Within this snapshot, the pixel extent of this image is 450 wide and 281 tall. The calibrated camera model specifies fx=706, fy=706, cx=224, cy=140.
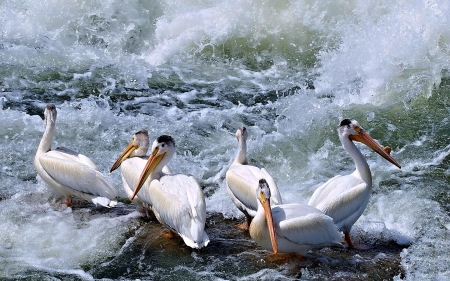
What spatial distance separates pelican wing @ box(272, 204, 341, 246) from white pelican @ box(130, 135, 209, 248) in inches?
23.6

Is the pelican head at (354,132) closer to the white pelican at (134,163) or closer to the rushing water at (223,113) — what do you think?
the rushing water at (223,113)

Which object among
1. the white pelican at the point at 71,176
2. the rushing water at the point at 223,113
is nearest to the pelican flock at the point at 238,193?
the white pelican at the point at 71,176

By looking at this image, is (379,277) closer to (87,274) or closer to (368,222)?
(368,222)

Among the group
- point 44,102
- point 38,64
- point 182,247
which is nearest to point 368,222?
point 182,247

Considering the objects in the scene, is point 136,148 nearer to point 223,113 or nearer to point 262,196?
point 262,196

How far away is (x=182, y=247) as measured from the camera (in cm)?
550

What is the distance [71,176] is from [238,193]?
1470 millimetres

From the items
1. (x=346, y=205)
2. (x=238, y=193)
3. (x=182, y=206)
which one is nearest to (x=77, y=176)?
(x=182, y=206)

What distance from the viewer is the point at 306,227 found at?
16.4 ft

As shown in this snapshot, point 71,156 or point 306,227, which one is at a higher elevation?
point 71,156

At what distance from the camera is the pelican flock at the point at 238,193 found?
16.6ft

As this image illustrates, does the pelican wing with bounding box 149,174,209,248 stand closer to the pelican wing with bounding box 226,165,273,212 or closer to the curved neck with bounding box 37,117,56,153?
the pelican wing with bounding box 226,165,273,212

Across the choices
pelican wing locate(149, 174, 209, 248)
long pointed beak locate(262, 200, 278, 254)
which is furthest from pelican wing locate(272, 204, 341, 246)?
pelican wing locate(149, 174, 209, 248)

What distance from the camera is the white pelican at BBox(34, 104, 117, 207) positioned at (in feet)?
19.7
